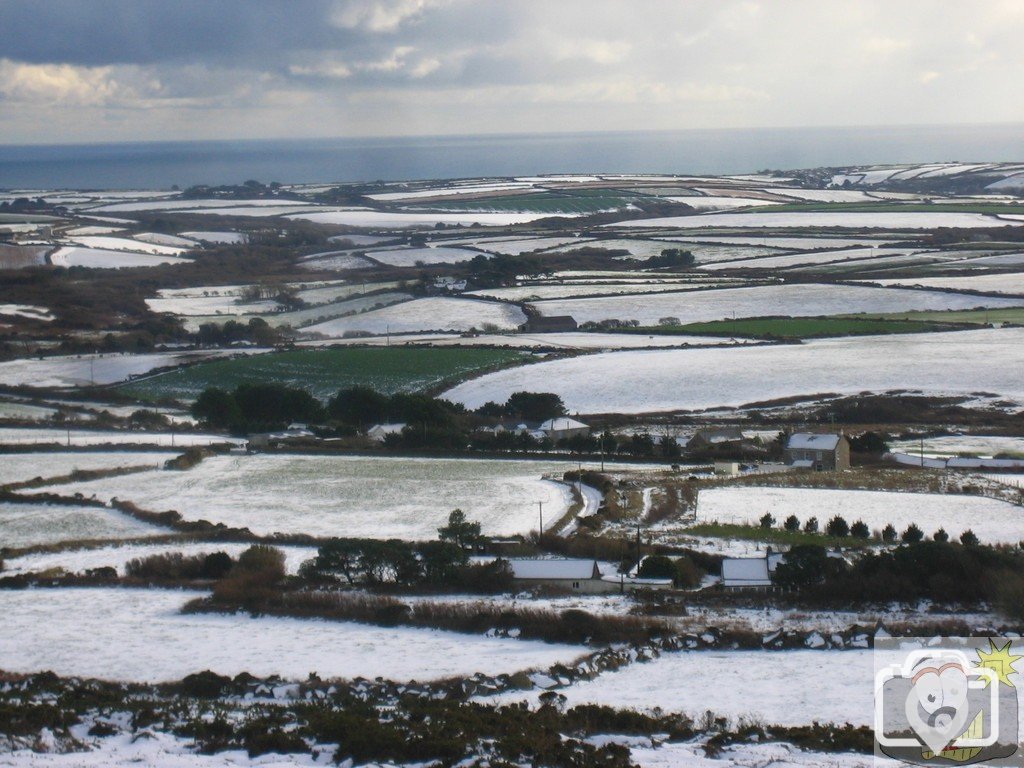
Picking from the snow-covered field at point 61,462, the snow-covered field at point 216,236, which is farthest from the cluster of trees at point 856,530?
the snow-covered field at point 216,236

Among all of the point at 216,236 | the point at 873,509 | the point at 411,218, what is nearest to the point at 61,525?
the point at 873,509

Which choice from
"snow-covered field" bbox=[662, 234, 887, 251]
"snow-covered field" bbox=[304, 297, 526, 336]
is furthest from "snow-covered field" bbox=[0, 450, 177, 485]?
"snow-covered field" bbox=[662, 234, 887, 251]

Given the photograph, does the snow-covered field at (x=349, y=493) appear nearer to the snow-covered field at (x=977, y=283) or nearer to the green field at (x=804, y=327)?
the green field at (x=804, y=327)

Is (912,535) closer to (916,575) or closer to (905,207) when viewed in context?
(916,575)

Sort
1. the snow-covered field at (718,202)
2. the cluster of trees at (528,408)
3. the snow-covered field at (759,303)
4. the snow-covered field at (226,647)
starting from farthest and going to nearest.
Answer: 1. the snow-covered field at (718,202)
2. the snow-covered field at (759,303)
3. the cluster of trees at (528,408)
4. the snow-covered field at (226,647)

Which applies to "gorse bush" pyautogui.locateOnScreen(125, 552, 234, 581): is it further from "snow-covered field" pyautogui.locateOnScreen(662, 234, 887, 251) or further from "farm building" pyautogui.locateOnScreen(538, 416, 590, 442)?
"snow-covered field" pyautogui.locateOnScreen(662, 234, 887, 251)

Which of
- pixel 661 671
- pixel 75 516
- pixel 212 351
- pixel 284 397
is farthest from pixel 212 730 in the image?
pixel 212 351
